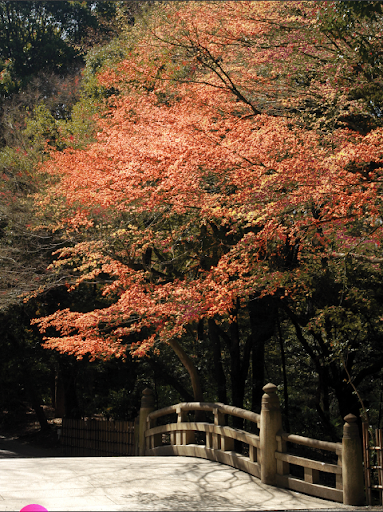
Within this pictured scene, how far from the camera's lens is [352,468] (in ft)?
20.0

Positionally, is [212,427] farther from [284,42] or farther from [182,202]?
[284,42]

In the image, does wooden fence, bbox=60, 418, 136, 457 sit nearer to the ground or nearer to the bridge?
the ground

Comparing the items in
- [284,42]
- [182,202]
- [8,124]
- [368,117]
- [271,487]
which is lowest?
[271,487]

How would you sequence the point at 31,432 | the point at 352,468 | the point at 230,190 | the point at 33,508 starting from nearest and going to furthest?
the point at 33,508 → the point at 352,468 → the point at 230,190 → the point at 31,432

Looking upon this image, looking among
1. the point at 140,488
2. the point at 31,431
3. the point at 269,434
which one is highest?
the point at 269,434

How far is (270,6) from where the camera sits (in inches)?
374

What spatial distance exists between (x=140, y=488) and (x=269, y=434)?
6.16ft

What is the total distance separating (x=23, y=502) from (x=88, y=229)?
28.3ft

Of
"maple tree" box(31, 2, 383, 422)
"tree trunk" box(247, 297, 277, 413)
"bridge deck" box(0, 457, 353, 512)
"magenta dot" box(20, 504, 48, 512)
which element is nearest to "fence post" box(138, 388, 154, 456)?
"maple tree" box(31, 2, 383, 422)

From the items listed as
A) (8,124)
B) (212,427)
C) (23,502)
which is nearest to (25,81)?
(8,124)

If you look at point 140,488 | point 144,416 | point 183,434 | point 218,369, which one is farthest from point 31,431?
point 140,488

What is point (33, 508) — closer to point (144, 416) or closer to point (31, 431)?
point (144, 416)

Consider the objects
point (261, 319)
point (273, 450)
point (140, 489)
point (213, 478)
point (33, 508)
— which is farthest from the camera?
point (261, 319)

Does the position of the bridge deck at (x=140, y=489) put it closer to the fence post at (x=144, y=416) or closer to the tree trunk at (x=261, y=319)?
the fence post at (x=144, y=416)
